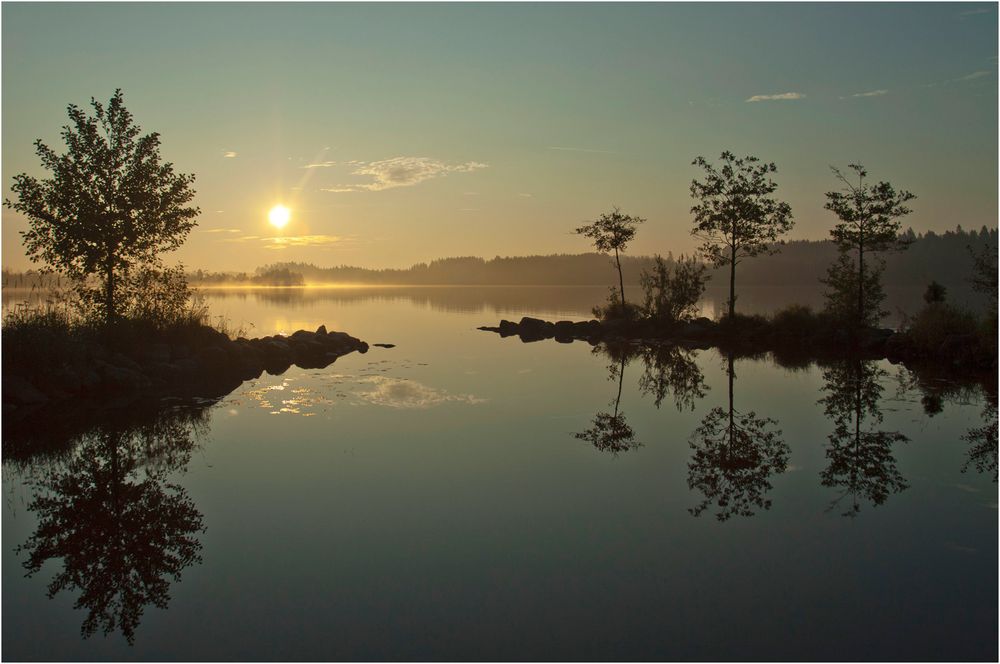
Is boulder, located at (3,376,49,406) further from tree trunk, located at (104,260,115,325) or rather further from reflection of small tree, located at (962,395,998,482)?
reflection of small tree, located at (962,395,998,482)

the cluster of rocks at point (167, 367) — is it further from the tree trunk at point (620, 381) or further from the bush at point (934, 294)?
the bush at point (934, 294)

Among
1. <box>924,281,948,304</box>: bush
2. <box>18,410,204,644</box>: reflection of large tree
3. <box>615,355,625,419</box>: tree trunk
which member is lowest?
<box>18,410,204,644</box>: reflection of large tree

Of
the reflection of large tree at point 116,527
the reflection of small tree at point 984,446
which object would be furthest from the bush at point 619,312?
the reflection of large tree at point 116,527

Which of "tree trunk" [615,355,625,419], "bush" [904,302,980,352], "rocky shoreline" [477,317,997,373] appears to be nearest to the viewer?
"tree trunk" [615,355,625,419]

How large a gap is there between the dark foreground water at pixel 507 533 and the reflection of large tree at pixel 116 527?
0.14ft

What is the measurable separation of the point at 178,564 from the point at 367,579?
2238mm

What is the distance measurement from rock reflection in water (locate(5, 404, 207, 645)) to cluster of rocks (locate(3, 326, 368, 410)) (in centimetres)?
451

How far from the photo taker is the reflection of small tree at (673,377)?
17578mm

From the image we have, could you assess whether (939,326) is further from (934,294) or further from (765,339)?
(765,339)

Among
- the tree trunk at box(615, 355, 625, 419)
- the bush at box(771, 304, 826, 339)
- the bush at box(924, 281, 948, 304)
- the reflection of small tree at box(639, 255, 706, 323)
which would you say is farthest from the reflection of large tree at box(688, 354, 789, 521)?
the reflection of small tree at box(639, 255, 706, 323)

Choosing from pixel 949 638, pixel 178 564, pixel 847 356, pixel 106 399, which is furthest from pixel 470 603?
pixel 847 356

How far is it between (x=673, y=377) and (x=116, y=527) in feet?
54.6

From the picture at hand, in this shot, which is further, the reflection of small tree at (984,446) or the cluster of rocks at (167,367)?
the cluster of rocks at (167,367)

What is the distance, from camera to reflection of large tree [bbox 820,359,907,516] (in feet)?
31.4
